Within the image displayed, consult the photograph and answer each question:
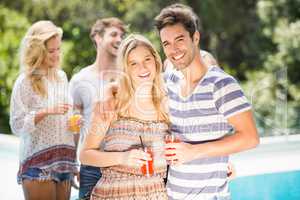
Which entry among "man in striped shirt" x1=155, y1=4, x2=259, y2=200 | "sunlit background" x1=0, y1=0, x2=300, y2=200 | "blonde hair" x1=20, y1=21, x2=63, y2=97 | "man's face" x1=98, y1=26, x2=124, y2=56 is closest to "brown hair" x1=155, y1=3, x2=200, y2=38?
"man in striped shirt" x1=155, y1=4, x2=259, y2=200

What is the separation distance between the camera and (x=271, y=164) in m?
4.84

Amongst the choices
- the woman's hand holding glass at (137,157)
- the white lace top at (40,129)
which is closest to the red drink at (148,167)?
the woman's hand holding glass at (137,157)

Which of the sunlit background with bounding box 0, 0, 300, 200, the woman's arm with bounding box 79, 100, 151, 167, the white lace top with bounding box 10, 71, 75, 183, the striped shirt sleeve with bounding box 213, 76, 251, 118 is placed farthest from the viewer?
the sunlit background with bounding box 0, 0, 300, 200

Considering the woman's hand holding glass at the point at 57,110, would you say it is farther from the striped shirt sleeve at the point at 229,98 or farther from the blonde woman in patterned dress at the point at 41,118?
the striped shirt sleeve at the point at 229,98

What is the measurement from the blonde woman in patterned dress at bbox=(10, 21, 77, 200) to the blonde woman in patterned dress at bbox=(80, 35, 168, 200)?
0.57 meters

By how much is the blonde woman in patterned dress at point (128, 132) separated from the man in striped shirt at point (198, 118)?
0.20 ft

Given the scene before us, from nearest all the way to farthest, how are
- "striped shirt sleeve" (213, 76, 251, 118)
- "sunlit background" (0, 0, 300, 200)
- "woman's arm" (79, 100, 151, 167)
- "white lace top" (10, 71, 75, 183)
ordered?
"striped shirt sleeve" (213, 76, 251, 118)
"woman's arm" (79, 100, 151, 167)
"white lace top" (10, 71, 75, 183)
"sunlit background" (0, 0, 300, 200)

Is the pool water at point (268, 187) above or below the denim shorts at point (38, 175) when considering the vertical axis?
below

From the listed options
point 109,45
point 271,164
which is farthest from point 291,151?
point 109,45

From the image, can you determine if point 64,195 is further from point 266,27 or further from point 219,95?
point 266,27

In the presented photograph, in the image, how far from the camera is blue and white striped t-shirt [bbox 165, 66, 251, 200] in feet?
5.80

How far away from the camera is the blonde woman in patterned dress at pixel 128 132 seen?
1888 mm

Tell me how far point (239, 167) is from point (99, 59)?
7.92ft

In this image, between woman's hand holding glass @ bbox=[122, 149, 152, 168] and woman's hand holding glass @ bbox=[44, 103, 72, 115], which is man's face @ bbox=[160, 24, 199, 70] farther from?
woman's hand holding glass @ bbox=[44, 103, 72, 115]
